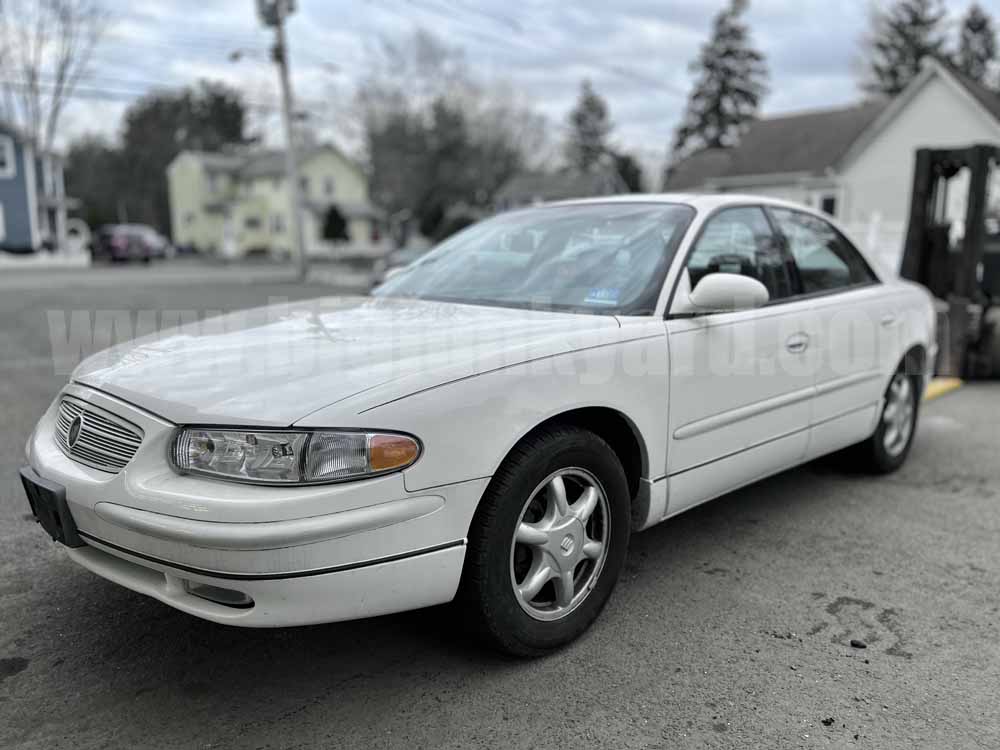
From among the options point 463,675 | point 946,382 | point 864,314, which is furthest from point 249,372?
point 946,382

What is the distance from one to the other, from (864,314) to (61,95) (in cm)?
4376

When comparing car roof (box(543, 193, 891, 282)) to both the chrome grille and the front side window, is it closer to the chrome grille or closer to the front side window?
the front side window

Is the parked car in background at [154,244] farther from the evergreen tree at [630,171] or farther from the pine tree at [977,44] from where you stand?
the pine tree at [977,44]

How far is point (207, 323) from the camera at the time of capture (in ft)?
11.0

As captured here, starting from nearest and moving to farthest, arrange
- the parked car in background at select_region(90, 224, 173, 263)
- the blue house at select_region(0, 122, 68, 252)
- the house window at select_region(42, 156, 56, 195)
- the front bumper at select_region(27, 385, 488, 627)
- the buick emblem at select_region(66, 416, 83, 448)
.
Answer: the front bumper at select_region(27, 385, 488, 627) → the buick emblem at select_region(66, 416, 83, 448) → the parked car in background at select_region(90, 224, 173, 263) → the blue house at select_region(0, 122, 68, 252) → the house window at select_region(42, 156, 56, 195)

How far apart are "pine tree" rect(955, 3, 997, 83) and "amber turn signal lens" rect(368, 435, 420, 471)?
60.3 meters

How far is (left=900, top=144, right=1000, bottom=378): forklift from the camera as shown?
7.61 m

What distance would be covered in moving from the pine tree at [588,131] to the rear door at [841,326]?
6614 centimetres

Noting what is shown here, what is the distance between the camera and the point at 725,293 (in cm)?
315

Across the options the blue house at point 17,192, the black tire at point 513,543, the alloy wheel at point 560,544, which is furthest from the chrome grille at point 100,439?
the blue house at point 17,192

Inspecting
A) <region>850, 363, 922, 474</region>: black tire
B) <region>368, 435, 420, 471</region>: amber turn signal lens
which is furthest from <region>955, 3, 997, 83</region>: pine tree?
<region>368, 435, 420, 471</region>: amber turn signal lens

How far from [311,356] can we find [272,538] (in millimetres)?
680

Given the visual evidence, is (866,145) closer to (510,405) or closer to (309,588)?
(510,405)

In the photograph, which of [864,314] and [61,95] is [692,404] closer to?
[864,314]
